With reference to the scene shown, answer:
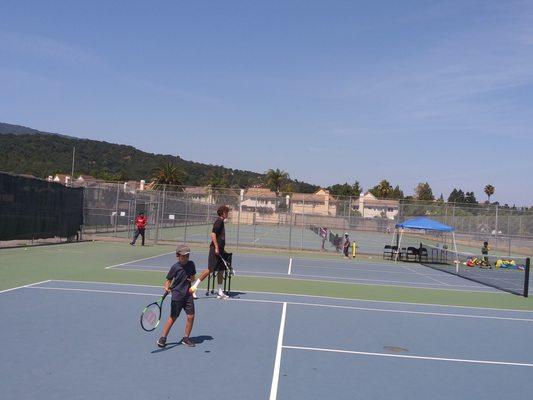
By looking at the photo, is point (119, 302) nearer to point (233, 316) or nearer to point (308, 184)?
point (233, 316)

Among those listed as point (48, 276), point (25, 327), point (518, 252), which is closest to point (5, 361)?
point (25, 327)

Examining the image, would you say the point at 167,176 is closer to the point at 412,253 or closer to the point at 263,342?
the point at 412,253

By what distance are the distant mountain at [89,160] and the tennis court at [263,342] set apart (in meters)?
99.4

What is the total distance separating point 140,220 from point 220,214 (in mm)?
15589

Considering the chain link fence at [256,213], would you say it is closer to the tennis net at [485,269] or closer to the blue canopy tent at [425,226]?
the tennis net at [485,269]

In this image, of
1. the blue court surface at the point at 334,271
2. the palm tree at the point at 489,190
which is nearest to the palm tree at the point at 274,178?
the palm tree at the point at 489,190

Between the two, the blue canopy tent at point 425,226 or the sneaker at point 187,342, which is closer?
the sneaker at point 187,342

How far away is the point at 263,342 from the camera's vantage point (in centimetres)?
842

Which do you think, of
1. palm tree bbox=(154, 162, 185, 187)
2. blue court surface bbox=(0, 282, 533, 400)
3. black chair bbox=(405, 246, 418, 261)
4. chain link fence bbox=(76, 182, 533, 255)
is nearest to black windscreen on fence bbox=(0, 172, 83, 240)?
chain link fence bbox=(76, 182, 533, 255)

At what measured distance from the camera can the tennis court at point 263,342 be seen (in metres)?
6.31

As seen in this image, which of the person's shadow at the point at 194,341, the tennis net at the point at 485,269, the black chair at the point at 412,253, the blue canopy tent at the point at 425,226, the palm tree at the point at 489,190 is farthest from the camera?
the palm tree at the point at 489,190

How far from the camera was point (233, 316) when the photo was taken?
10.3m

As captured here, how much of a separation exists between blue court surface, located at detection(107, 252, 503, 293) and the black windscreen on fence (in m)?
5.46

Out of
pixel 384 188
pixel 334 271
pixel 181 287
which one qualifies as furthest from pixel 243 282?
pixel 384 188
